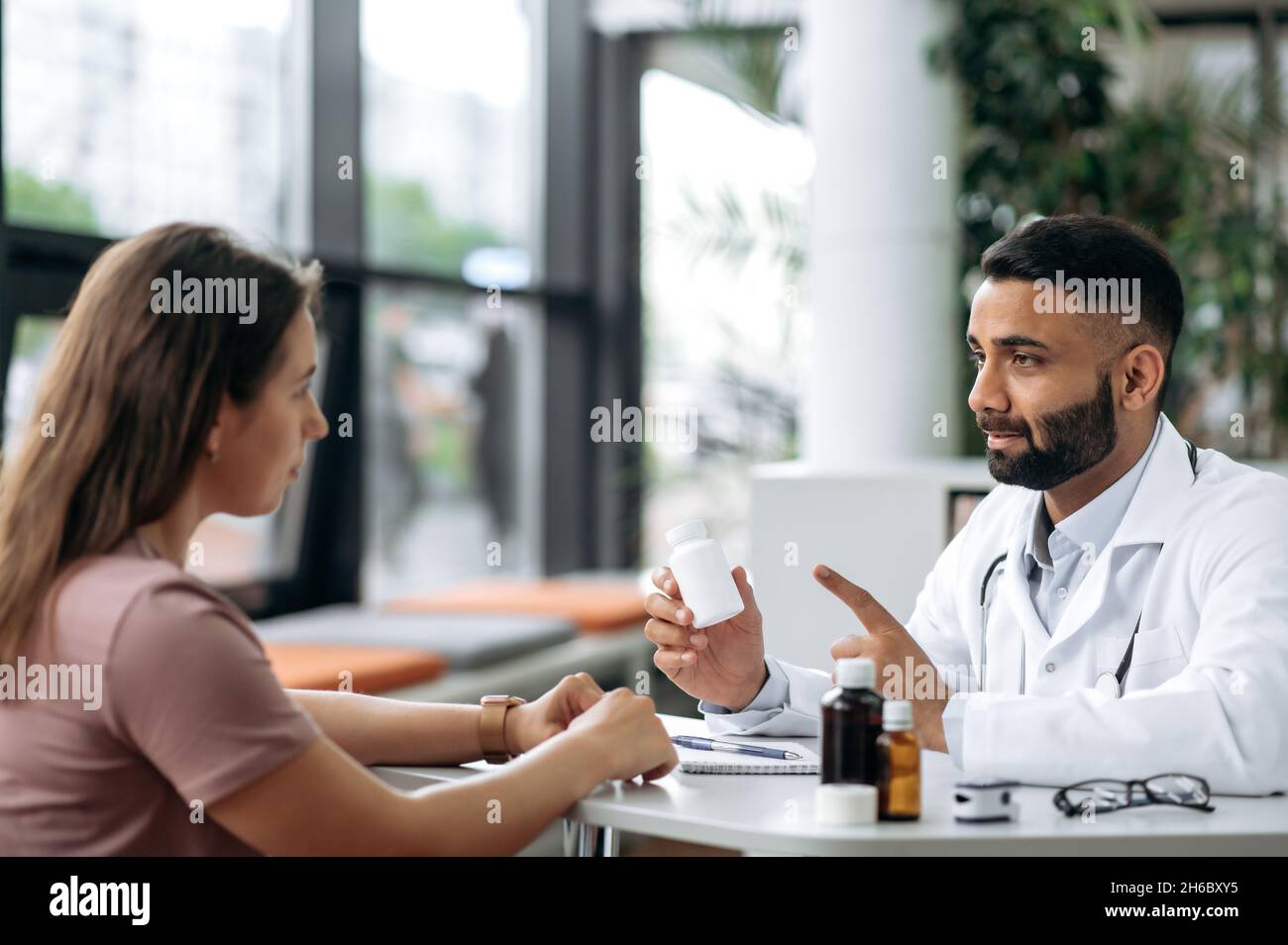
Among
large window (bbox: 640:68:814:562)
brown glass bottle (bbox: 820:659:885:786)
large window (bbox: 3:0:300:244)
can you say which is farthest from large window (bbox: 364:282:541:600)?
brown glass bottle (bbox: 820:659:885:786)

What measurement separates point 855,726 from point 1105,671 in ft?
1.64

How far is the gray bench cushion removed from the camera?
4.00 meters

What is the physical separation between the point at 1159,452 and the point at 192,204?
3.07 metres

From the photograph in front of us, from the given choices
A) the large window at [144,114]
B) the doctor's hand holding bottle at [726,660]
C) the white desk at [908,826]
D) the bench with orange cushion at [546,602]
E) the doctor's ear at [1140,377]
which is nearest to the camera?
the white desk at [908,826]

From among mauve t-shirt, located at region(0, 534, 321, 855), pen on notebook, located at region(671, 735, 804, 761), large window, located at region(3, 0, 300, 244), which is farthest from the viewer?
large window, located at region(3, 0, 300, 244)

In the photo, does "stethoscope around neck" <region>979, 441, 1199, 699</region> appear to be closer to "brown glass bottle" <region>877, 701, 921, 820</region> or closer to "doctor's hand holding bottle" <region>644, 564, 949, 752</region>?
"doctor's hand holding bottle" <region>644, 564, 949, 752</region>

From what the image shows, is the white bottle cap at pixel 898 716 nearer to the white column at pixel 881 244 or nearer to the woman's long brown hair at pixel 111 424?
the woman's long brown hair at pixel 111 424

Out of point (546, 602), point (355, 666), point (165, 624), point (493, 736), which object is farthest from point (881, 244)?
point (165, 624)

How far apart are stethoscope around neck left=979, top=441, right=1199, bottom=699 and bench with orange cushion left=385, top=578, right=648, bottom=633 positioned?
284 centimetres

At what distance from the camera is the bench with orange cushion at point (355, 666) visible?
3.38 metres

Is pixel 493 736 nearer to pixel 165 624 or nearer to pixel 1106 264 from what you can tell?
pixel 165 624

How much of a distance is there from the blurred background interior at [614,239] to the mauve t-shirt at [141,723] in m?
1.60

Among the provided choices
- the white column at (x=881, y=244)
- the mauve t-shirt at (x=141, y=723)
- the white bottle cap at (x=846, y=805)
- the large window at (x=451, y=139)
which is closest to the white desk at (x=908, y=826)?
the white bottle cap at (x=846, y=805)

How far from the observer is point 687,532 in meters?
1.57
